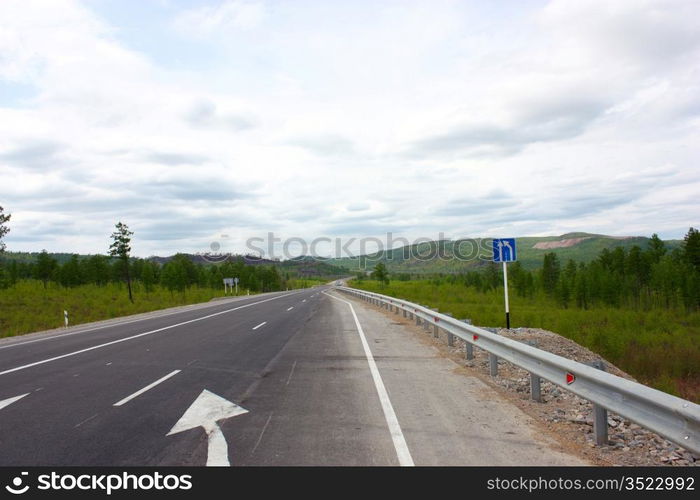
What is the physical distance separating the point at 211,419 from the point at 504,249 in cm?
1101

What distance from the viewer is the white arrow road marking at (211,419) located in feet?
15.7

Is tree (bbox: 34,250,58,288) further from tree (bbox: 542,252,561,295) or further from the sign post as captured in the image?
the sign post

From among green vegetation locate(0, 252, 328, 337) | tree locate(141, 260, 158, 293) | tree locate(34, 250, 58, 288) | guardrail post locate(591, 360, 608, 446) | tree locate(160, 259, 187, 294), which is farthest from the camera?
tree locate(34, 250, 58, 288)

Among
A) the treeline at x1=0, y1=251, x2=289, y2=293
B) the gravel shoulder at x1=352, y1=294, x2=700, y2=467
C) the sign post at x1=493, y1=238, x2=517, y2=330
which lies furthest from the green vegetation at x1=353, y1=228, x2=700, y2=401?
the treeline at x1=0, y1=251, x2=289, y2=293

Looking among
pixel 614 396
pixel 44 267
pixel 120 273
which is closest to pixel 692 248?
pixel 614 396

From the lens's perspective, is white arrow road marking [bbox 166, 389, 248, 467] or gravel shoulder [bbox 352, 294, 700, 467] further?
gravel shoulder [bbox 352, 294, 700, 467]

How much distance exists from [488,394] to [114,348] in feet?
34.1

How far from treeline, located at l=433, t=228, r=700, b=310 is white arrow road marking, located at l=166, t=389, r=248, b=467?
82.6 m

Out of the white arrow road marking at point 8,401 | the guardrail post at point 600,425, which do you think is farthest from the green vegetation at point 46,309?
the guardrail post at point 600,425

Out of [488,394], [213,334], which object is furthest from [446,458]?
[213,334]

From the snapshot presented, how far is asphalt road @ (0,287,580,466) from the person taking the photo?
15.9 ft

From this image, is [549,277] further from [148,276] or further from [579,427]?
[579,427]

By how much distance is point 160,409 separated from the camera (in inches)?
262
